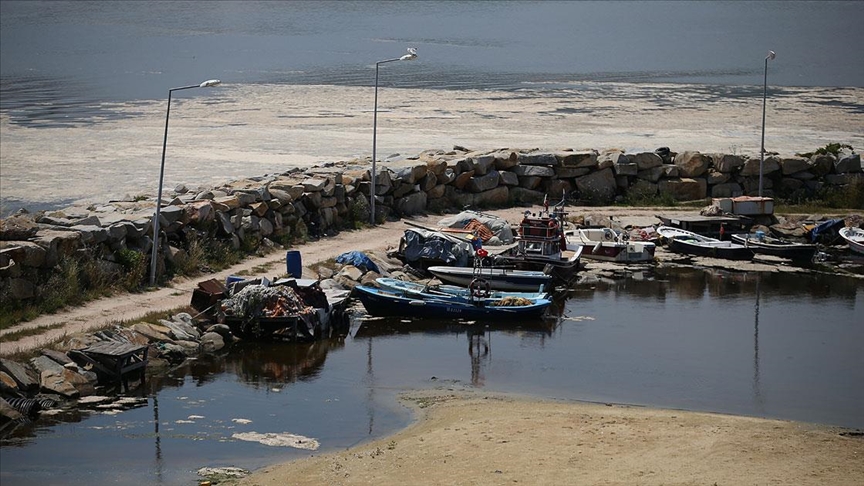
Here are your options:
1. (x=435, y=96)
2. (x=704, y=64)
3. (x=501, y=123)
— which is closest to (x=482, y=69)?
(x=704, y=64)

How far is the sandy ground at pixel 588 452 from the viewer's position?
1591 centimetres

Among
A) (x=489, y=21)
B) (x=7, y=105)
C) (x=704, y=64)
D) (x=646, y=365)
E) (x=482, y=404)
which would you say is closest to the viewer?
(x=482, y=404)

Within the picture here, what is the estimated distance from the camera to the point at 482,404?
20344mm

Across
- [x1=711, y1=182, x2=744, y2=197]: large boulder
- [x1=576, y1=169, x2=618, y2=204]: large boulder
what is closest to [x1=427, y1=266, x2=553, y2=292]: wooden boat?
[x1=576, y1=169, x2=618, y2=204]: large boulder

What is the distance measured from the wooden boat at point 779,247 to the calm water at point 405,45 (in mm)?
34132

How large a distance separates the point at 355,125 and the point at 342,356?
31.2 metres

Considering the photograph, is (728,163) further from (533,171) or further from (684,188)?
(533,171)

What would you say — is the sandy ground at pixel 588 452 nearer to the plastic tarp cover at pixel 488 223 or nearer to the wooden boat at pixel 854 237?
the plastic tarp cover at pixel 488 223

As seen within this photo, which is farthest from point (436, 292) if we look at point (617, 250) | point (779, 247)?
point (779, 247)

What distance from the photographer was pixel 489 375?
73.6ft

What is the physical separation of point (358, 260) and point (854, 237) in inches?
576

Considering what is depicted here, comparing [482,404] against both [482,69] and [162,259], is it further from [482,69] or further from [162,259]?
[482,69]

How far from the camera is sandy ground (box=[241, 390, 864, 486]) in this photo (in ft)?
52.2

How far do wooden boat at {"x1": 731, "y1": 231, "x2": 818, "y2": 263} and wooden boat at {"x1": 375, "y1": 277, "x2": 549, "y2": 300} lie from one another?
8942 millimetres
